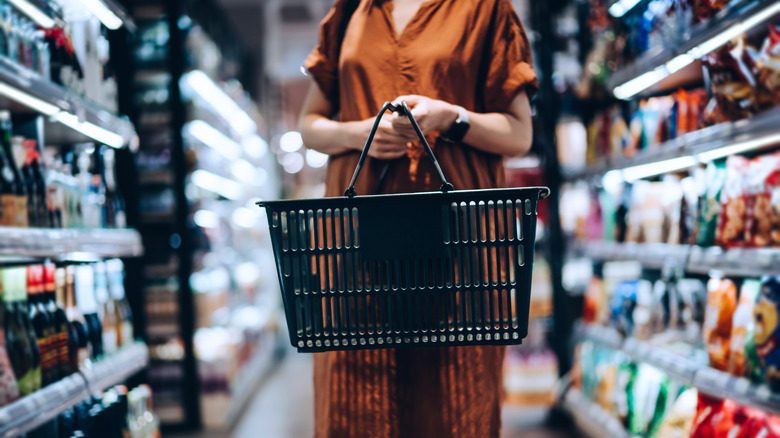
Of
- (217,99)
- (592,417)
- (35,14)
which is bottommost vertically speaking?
(592,417)

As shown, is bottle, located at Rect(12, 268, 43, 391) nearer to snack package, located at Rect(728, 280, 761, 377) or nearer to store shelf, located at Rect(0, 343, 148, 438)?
store shelf, located at Rect(0, 343, 148, 438)

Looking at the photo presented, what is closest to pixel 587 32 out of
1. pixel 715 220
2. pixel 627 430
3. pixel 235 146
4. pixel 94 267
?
pixel 715 220

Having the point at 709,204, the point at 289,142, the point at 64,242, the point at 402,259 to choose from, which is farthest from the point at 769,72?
the point at 289,142

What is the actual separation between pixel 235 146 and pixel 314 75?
17.5 feet

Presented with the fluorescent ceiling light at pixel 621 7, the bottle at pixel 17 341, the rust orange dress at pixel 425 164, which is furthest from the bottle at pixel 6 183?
the fluorescent ceiling light at pixel 621 7

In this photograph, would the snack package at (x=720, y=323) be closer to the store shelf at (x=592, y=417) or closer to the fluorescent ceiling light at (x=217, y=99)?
the store shelf at (x=592, y=417)

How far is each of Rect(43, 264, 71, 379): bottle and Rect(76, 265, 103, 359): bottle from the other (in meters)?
0.18

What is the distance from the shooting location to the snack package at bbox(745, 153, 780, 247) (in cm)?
191

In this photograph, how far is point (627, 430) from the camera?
287 cm

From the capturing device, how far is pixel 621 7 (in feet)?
9.55

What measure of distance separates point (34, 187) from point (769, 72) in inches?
82.9

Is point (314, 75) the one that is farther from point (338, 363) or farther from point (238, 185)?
point (238, 185)

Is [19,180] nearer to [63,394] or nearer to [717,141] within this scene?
[63,394]

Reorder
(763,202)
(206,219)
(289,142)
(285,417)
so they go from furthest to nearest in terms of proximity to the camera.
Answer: (289,142), (206,219), (285,417), (763,202)
